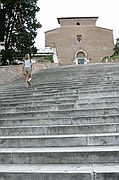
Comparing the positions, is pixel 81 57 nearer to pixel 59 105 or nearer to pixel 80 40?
pixel 80 40

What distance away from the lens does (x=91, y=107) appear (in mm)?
5945

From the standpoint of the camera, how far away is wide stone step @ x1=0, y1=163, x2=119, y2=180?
3275 millimetres

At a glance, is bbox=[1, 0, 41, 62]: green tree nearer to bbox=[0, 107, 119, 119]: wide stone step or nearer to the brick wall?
the brick wall

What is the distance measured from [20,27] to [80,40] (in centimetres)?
2717

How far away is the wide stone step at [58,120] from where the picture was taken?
16.5 feet

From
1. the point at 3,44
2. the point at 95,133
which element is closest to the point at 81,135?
the point at 95,133

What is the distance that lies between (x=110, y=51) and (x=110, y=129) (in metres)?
39.0

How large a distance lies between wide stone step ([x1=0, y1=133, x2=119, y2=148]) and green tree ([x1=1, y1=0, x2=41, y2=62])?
11.2 metres

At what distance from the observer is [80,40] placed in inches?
1687

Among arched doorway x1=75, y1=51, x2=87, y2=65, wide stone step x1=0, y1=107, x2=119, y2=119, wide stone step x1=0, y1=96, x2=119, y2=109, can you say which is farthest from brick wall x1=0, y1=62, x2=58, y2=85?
arched doorway x1=75, y1=51, x2=87, y2=65

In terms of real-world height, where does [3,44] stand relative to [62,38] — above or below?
below

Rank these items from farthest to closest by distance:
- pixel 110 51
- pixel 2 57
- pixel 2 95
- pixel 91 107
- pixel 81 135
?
1. pixel 110 51
2. pixel 2 57
3. pixel 2 95
4. pixel 91 107
5. pixel 81 135

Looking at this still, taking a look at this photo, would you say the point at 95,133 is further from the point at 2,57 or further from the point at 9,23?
the point at 9,23

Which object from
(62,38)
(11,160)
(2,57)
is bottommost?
(11,160)
